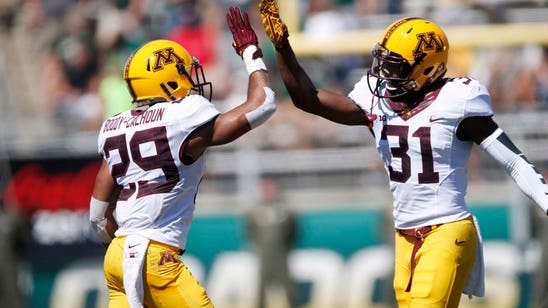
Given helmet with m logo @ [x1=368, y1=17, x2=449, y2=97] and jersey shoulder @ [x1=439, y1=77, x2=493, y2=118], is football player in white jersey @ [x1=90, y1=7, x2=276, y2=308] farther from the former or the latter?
jersey shoulder @ [x1=439, y1=77, x2=493, y2=118]

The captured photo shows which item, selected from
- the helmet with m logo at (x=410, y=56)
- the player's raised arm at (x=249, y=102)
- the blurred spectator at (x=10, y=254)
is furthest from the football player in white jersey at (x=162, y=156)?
the blurred spectator at (x=10, y=254)

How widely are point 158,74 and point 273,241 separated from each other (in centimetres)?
550

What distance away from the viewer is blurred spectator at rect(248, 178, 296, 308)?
10.7 meters

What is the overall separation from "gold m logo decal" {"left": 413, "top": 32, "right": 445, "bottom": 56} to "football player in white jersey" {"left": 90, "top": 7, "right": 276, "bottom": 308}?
0.85m

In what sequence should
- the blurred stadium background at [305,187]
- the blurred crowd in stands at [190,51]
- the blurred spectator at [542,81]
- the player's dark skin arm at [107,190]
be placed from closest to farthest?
the player's dark skin arm at [107,190] → the blurred crowd in stands at [190,51] → the blurred stadium background at [305,187] → the blurred spectator at [542,81]

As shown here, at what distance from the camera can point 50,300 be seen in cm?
1141

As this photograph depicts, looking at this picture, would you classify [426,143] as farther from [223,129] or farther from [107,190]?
[107,190]

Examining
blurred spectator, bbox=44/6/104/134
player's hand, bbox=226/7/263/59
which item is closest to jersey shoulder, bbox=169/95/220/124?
player's hand, bbox=226/7/263/59

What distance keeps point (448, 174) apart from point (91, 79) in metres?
7.62

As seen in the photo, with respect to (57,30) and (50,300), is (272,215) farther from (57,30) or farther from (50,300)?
(57,30)

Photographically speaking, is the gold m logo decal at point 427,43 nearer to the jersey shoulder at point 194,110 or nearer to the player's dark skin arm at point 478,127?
the player's dark skin arm at point 478,127

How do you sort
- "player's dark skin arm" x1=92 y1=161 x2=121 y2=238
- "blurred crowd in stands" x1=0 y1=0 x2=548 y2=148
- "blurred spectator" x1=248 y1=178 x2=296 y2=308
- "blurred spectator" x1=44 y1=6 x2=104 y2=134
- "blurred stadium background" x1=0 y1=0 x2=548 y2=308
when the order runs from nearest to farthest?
"player's dark skin arm" x1=92 y1=161 x2=121 y2=238, "blurred crowd in stands" x1=0 y1=0 x2=548 y2=148, "blurred stadium background" x1=0 y1=0 x2=548 y2=308, "blurred spectator" x1=248 y1=178 x2=296 y2=308, "blurred spectator" x1=44 y1=6 x2=104 y2=134

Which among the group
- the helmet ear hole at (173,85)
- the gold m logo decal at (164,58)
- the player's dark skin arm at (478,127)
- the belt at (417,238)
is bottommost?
the belt at (417,238)

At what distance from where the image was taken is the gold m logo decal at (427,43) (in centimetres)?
561
